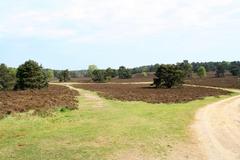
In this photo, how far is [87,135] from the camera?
73.4 feet

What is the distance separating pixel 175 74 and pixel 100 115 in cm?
6504

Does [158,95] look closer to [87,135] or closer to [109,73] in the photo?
[87,135]

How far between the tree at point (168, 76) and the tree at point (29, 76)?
28.6 m

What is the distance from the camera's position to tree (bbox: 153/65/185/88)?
9469cm

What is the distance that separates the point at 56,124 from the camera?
2712 centimetres

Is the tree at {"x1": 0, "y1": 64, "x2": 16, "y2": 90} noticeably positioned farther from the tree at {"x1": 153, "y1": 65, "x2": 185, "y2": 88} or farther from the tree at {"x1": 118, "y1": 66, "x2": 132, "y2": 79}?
the tree at {"x1": 118, "y1": 66, "x2": 132, "y2": 79}

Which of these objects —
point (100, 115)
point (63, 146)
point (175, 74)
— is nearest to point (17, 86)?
point (175, 74)

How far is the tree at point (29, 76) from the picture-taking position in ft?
263

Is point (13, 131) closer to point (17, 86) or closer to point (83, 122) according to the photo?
point (83, 122)

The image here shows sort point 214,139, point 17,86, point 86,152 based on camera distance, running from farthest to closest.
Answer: point 17,86
point 214,139
point 86,152

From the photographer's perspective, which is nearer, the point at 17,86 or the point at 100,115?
the point at 100,115

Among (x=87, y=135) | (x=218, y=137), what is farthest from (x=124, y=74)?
(x=218, y=137)

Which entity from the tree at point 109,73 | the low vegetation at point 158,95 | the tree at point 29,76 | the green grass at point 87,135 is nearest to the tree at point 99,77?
the tree at point 109,73

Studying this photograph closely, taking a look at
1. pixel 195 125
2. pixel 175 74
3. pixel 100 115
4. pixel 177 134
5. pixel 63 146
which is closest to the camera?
pixel 63 146
